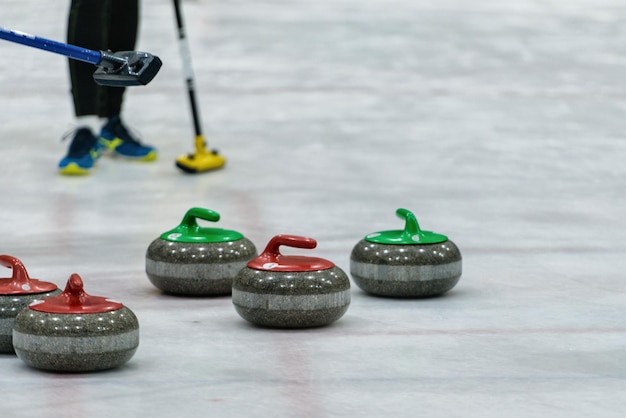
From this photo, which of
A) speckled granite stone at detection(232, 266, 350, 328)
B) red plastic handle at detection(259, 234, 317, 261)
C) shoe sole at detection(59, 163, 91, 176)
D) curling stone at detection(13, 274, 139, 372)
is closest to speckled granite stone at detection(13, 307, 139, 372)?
curling stone at detection(13, 274, 139, 372)

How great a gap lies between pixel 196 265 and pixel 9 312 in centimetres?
79

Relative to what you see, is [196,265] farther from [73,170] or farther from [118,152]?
[118,152]

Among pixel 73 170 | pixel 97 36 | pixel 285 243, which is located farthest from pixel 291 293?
pixel 73 170

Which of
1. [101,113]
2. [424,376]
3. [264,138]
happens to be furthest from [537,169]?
[424,376]

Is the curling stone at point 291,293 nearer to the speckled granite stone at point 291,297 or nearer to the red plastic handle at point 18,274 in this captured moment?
the speckled granite stone at point 291,297

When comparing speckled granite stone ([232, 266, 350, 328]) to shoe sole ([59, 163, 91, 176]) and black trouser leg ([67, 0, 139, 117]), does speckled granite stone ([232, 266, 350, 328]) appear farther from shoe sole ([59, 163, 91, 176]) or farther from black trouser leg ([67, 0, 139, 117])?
shoe sole ([59, 163, 91, 176])

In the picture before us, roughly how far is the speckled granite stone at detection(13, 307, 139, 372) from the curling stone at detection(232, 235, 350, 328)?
52 cm

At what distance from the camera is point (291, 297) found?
344 centimetres

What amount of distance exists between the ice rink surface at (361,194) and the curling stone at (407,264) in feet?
0.20

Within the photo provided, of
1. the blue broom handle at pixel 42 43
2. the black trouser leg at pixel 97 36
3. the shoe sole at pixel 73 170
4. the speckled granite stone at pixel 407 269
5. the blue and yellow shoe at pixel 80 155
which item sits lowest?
the shoe sole at pixel 73 170

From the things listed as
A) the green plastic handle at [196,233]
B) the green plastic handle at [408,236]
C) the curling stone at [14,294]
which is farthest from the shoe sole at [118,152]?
the curling stone at [14,294]

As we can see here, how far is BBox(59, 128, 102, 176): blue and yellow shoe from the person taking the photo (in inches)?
250

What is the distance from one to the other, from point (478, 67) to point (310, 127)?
197 centimetres

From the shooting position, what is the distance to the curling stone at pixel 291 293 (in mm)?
3447
